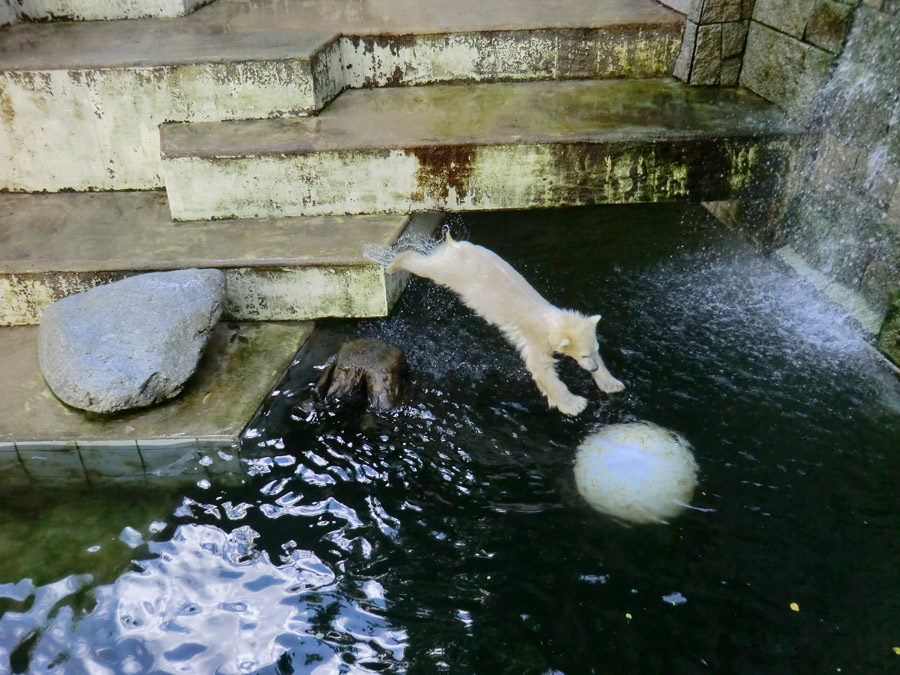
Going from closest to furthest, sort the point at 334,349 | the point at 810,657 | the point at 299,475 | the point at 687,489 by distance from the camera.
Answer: the point at 810,657, the point at 687,489, the point at 299,475, the point at 334,349

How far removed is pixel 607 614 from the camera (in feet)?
11.8

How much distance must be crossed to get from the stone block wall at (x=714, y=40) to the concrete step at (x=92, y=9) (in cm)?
468

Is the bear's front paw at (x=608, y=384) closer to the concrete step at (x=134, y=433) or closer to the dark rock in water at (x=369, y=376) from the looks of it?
the dark rock in water at (x=369, y=376)

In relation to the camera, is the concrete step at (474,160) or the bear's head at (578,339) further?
the concrete step at (474,160)

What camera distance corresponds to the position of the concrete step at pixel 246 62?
6125mm

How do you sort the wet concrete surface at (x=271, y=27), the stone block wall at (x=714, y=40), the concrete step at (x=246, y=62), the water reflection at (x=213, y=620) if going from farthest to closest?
the stone block wall at (x=714, y=40), the wet concrete surface at (x=271, y=27), the concrete step at (x=246, y=62), the water reflection at (x=213, y=620)

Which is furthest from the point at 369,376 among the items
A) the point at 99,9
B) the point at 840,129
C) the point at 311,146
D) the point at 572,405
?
the point at 99,9

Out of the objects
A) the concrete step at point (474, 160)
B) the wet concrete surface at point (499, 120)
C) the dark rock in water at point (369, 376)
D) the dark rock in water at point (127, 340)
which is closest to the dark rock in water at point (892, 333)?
the concrete step at point (474, 160)

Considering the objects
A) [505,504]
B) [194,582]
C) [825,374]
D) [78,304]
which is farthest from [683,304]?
[78,304]

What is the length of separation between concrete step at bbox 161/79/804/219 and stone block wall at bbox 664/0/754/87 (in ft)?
1.85

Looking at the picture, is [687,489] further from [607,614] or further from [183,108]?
[183,108]

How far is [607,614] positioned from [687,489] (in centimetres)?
88

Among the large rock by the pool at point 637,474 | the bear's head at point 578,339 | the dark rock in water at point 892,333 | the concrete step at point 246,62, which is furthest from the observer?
the concrete step at point 246,62

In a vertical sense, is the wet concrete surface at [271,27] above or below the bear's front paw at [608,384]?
above
